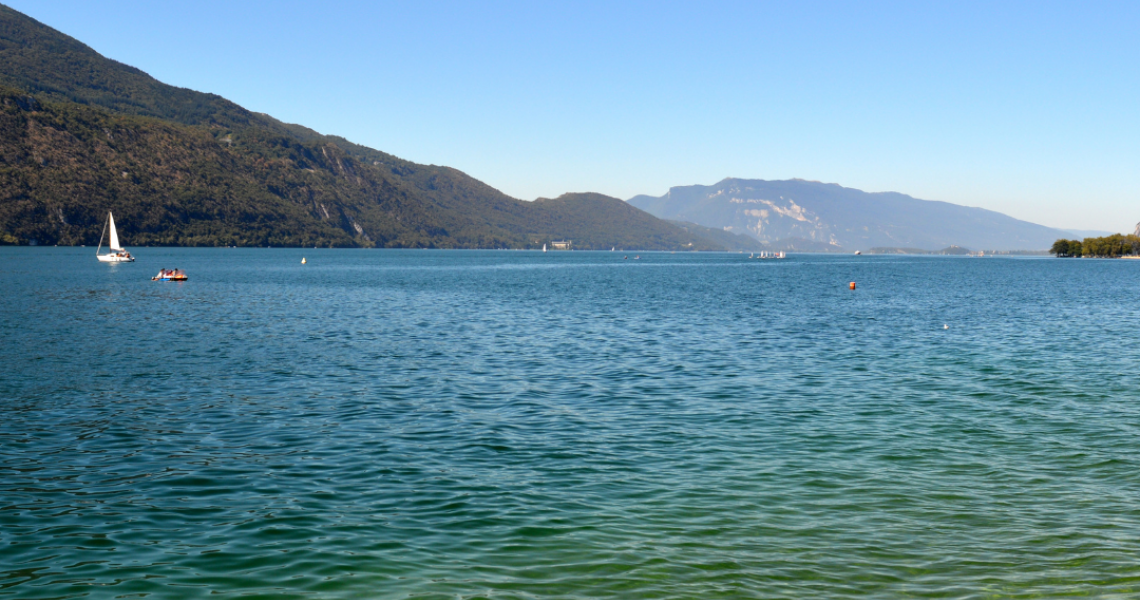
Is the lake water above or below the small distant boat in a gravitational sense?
below

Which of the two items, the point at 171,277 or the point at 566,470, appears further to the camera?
the point at 171,277

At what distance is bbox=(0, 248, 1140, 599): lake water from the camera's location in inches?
486

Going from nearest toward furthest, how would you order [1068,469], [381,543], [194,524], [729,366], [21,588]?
[21,588] → [381,543] → [194,524] → [1068,469] → [729,366]

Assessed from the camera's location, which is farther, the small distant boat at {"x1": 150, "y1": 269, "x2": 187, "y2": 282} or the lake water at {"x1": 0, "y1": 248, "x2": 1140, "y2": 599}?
the small distant boat at {"x1": 150, "y1": 269, "x2": 187, "y2": 282}

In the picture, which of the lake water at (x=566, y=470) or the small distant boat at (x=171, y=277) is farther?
the small distant boat at (x=171, y=277)

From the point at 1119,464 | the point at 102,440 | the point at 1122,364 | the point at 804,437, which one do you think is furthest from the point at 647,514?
the point at 1122,364

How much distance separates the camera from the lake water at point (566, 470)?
12.3 m

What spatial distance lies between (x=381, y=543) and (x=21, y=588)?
205 inches

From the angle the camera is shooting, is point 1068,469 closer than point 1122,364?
Yes

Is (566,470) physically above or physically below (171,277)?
below

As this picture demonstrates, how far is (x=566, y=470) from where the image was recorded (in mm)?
18062

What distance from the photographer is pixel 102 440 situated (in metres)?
20.7

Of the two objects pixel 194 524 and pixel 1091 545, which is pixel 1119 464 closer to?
pixel 1091 545

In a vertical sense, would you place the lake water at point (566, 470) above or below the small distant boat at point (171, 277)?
below
